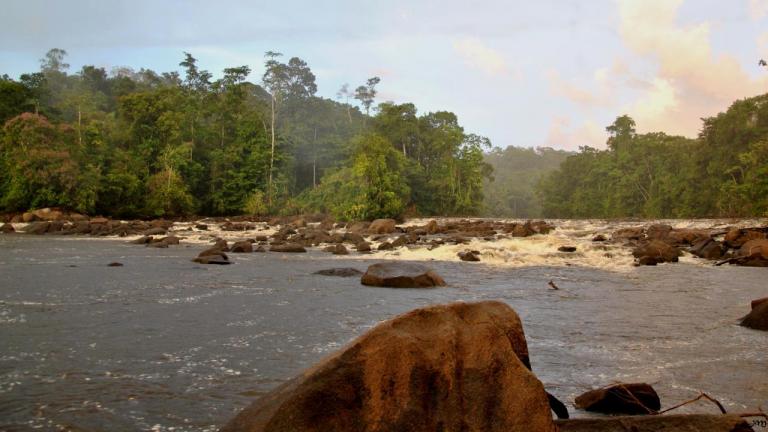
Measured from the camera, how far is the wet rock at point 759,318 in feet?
24.9

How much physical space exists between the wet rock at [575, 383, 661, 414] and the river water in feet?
1.00

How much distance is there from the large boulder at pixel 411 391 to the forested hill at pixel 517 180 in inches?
2215

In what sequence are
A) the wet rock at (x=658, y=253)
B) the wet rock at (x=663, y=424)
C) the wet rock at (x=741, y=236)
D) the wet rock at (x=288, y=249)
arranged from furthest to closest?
the wet rock at (x=288, y=249) < the wet rock at (x=741, y=236) < the wet rock at (x=658, y=253) < the wet rock at (x=663, y=424)

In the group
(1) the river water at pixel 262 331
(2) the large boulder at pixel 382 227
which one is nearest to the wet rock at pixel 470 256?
(1) the river water at pixel 262 331

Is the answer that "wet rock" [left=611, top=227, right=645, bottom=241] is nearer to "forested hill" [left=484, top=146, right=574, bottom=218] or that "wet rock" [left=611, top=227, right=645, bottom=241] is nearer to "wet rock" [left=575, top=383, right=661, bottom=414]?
"wet rock" [left=575, top=383, right=661, bottom=414]

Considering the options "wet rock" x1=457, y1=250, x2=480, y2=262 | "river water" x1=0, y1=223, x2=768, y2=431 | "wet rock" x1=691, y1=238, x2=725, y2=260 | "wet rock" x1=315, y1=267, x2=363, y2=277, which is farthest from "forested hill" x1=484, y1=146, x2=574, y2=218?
"river water" x1=0, y1=223, x2=768, y2=431

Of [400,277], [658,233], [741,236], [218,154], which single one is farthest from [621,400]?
[218,154]

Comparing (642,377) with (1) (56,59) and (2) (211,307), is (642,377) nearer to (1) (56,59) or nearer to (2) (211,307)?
(2) (211,307)

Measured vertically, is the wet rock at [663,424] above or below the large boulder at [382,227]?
above

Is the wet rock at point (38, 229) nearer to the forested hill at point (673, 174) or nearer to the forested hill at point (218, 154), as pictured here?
the forested hill at point (218, 154)

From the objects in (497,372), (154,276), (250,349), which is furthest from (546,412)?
(154,276)

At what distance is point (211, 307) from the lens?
9.08m

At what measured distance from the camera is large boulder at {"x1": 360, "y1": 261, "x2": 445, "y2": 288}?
A: 38.4 feet

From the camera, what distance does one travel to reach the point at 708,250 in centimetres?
1764
